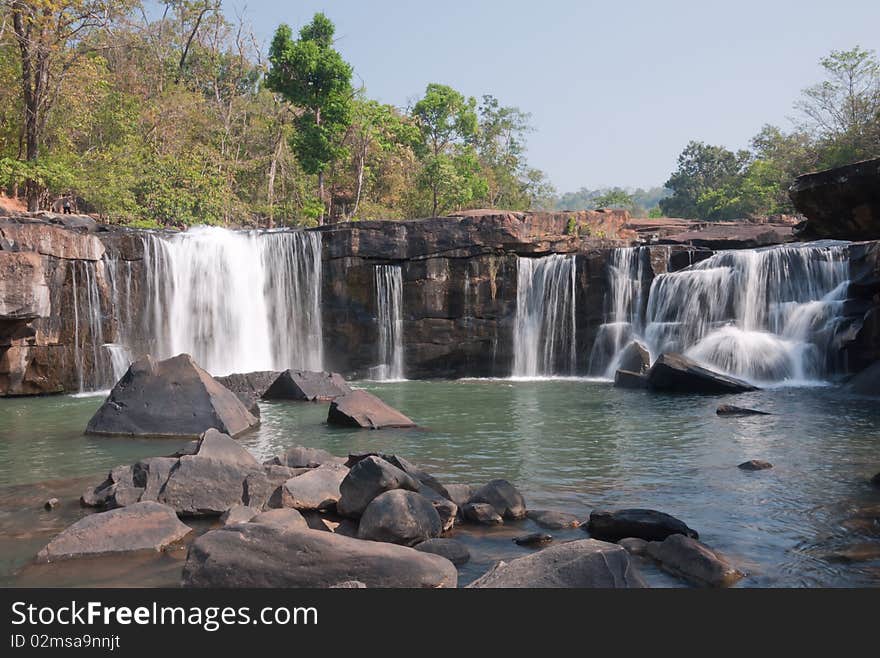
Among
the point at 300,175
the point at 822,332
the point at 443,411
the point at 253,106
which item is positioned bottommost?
the point at 443,411

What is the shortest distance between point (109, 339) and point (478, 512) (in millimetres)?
16150

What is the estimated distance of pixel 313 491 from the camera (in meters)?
6.80

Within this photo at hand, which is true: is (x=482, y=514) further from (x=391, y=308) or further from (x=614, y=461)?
(x=391, y=308)

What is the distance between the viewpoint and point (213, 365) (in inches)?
869

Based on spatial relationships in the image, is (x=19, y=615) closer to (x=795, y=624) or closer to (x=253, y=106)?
(x=795, y=624)

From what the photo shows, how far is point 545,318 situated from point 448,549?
60.1 feet

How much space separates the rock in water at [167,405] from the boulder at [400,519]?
568 cm

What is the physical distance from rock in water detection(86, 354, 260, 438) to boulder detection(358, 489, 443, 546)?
5680mm

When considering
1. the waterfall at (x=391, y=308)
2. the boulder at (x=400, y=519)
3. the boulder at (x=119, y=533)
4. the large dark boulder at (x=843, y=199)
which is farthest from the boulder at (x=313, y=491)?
the waterfall at (x=391, y=308)

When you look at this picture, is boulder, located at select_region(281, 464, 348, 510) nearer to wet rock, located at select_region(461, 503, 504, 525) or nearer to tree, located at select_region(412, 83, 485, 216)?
wet rock, located at select_region(461, 503, 504, 525)

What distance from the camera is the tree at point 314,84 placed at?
33.9 m

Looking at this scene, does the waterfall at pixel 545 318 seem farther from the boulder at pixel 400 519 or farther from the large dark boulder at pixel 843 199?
the boulder at pixel 400 519

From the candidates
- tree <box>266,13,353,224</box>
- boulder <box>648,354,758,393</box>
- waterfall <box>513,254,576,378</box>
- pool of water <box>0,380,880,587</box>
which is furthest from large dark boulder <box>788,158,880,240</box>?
tree <box>266,13,353,224</box>

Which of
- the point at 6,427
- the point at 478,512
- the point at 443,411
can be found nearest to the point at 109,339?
the point at 6,427
